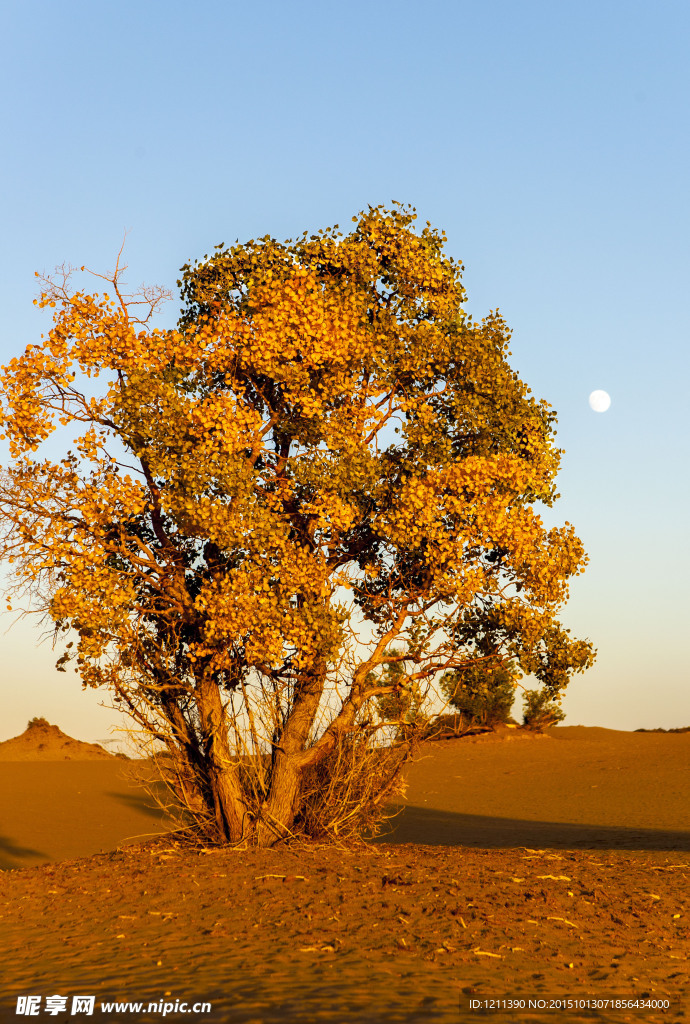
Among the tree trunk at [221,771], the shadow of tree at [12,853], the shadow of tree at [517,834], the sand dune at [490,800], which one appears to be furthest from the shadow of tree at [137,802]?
the tree trunk at [221,771]

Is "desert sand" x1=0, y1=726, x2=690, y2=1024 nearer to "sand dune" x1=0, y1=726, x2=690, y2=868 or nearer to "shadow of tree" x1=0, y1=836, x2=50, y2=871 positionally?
"sand dune" x1=0, y1=726, x2=690, y2=868

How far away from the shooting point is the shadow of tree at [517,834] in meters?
18.7

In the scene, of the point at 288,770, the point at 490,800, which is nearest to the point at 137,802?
the point at 490,800

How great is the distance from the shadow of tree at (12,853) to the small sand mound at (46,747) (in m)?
24.0

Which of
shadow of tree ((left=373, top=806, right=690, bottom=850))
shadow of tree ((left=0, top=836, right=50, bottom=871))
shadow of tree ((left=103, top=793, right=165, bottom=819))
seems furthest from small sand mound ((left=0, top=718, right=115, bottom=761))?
shadow of tree ((left=373, top=806, right=690, bottom=850))

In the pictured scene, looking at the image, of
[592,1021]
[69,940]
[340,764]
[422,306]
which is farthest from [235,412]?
[592,1021]

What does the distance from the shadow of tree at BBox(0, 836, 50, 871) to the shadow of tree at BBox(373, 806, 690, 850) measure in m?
7.82

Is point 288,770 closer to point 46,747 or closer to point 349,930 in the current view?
point 349,930

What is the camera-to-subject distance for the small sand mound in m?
48.5

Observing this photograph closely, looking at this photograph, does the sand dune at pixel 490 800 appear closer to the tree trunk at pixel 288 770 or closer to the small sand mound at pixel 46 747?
the tree trunk at pixel 288 770

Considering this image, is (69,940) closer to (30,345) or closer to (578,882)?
(578,882)

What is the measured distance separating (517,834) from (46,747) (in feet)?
113

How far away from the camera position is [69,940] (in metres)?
8.52

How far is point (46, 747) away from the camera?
50.1m
